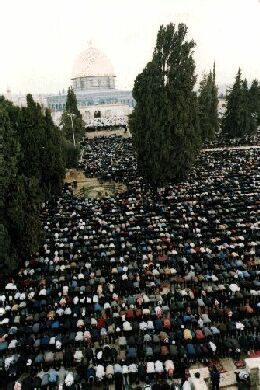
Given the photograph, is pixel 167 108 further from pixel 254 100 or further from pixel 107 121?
pixel 107 121

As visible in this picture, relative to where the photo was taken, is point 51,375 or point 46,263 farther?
point 46,263

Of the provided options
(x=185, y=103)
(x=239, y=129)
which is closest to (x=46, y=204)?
(x=185, y=103)

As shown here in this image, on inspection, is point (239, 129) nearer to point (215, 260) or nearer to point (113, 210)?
point (113, 210)

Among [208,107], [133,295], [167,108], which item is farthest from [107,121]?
[133,295]

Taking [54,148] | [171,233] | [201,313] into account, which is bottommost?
[201,313]

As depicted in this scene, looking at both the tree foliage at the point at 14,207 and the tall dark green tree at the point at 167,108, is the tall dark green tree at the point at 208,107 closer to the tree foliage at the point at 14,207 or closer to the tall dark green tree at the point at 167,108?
the tall dark green tree at the point at 167,108

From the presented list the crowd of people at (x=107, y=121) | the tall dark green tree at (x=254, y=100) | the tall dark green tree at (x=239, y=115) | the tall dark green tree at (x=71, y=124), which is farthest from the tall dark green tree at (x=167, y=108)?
the crowd of people at (x=107, y=121)
